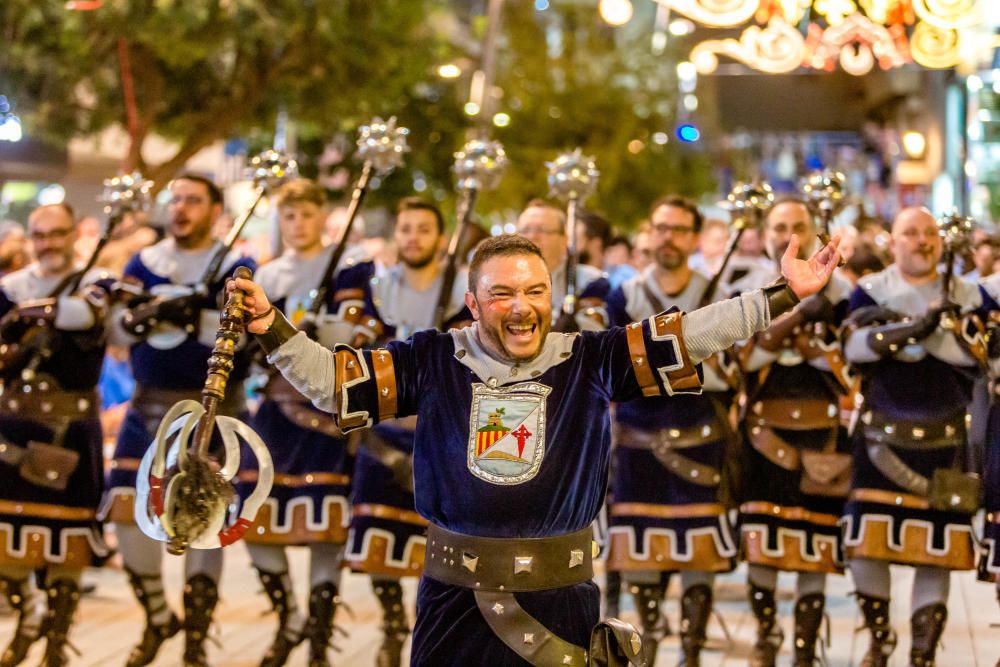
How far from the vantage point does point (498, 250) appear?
4332 millimetres

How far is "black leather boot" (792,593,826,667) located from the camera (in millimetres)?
6676

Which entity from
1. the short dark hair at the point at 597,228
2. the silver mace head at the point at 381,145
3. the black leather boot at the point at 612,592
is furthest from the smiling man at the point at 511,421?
the short dark hair at the point at 597,228

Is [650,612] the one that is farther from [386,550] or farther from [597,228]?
[597,228]

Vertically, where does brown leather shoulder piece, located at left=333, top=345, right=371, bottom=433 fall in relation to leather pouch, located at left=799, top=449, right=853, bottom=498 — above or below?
above

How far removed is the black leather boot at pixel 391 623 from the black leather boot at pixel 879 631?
6.24ft

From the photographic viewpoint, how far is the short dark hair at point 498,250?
4.32 metres

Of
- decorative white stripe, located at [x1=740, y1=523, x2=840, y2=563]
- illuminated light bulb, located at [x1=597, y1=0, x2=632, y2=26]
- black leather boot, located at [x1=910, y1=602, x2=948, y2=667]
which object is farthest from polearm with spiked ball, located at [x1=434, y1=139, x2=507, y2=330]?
illuminated light bulb, located at [x1=597, y1=0, x2=632, y2=26]

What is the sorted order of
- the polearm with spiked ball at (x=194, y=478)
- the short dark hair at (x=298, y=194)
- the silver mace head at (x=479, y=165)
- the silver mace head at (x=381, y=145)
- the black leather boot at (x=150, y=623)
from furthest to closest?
the silver mace head at (x=479, y=165)
the silver mace head at (x=381, y=145)
the short dark hair at (x=298, y=194)
the black leather boot at (x=150, y=623)
the polearm with spiked ball at (x=194, y=478)

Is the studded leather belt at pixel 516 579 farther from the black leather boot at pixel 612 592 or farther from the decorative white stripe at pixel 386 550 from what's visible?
the black leather boot at pixel 612 592

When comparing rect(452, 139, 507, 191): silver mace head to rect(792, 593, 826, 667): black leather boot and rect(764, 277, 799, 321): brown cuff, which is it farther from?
rect(764, 277, 799, 321): brown cuff

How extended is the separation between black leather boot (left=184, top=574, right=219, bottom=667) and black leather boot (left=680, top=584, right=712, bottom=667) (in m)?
1.97

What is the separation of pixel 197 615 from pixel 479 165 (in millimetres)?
2409

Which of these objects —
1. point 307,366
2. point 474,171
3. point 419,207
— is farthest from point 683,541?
point 307,366

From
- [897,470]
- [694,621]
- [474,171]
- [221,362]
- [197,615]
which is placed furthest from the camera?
[474,171]
